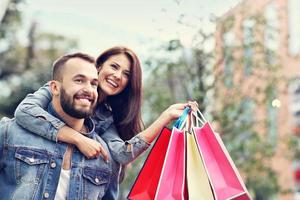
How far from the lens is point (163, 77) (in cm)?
503

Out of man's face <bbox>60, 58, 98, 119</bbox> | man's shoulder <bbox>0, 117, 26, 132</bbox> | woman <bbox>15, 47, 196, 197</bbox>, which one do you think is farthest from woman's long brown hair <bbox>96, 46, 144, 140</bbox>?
man's shoulder <bbox>0, 117, 26, 132</bbox>

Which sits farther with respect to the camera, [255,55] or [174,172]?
[255,55]

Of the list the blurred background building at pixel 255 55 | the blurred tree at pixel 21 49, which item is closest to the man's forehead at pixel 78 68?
the blurred background building at pixel 255 55

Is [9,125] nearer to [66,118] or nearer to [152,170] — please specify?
[66,118]

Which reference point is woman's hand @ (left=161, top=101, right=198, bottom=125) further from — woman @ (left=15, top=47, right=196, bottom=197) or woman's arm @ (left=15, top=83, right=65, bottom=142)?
woman's arm @ (left=15, top=83, right=65, bottom=142)

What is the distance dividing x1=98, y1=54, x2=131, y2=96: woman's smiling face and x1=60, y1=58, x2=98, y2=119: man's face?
7 centimetres

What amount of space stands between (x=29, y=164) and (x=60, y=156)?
0.06 meters

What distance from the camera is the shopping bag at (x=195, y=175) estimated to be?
100cm

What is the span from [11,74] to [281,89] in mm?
3215

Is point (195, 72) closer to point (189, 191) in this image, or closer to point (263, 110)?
point (263, 110)

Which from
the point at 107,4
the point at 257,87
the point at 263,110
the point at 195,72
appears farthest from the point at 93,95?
the point at 263,110

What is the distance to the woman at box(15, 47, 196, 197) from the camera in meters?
1.02

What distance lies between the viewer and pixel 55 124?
3.34ft

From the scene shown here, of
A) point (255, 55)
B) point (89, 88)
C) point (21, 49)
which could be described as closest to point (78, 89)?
point (89, 88)
